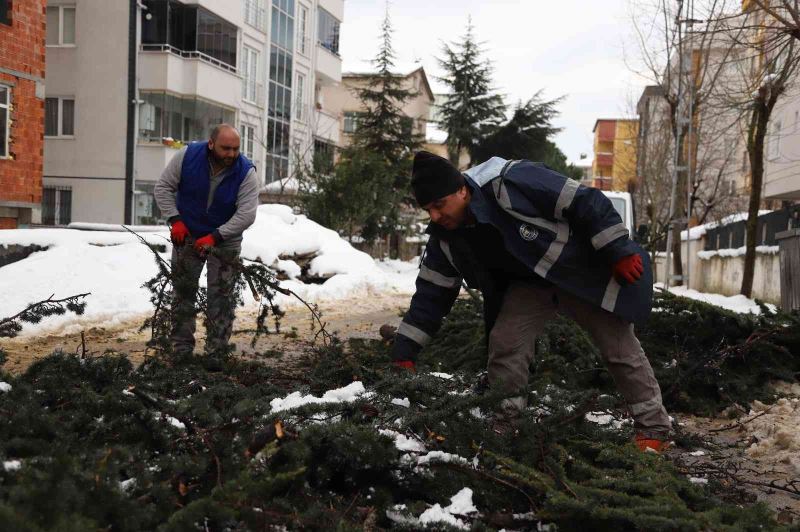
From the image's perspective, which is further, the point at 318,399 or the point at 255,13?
the point at 255,13

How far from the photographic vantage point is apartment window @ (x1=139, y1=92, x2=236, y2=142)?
2666 centimetres

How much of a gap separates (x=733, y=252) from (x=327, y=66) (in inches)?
923

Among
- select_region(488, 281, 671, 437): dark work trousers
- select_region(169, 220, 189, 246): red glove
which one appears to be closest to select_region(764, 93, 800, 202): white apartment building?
select_region(169, 220, 189, 246): red glove

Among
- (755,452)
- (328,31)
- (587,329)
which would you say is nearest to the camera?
(587,329)

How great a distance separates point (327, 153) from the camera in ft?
80.7

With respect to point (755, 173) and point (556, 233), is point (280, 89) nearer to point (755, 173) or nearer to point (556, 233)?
point (755, 173)

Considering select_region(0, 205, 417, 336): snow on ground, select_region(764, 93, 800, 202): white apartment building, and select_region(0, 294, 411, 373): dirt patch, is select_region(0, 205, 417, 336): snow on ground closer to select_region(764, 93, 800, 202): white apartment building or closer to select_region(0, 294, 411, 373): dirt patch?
select_region(0, 294, 411, 373): dirt patch

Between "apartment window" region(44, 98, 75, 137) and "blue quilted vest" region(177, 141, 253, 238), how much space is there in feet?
72.8

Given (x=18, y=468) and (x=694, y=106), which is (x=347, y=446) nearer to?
(x=18, y=468)

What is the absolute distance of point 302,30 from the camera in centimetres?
3703

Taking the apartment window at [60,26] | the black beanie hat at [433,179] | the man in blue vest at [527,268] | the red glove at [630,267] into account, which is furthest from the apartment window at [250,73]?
the red glove at [630,267]


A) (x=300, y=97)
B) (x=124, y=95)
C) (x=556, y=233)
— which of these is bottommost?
(x=556, y=233)

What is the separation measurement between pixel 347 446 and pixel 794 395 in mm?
4415

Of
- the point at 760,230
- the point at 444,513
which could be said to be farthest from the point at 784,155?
the point at 444,513
